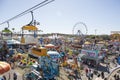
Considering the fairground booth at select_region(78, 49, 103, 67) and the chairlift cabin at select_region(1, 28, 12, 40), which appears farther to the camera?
the chairlift cabin at select_region(1, 28, 12, 40)

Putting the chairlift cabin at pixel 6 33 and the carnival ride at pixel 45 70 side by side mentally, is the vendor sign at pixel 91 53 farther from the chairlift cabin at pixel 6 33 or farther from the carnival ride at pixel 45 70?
the chairlift cabin at pixel 6 33

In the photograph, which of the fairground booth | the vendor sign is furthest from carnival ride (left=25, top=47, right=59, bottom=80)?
the vendor sign

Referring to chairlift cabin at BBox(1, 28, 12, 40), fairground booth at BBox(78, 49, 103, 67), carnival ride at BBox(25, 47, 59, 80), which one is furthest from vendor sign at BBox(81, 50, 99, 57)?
chairlift cabin at BBox(1, 28, 12, 40)

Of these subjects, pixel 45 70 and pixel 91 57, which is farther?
pixel 91 57

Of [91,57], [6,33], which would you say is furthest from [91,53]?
[6,33]

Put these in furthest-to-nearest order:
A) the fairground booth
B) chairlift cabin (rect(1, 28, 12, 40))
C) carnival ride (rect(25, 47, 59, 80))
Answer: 1. chairlift cabin (rect(1, 28, 12, 40))
2. the fairground booth
3. carnival ride (rect(25, 47, 59, 80))

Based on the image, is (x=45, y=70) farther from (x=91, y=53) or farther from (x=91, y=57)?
(x=91, y=53)

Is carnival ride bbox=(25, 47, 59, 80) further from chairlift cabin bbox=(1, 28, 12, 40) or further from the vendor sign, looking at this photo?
chairlift cabin bbox=(1, 28, 12, 40)

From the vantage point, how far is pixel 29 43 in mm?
47438

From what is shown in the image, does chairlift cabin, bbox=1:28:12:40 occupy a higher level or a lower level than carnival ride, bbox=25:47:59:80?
higher

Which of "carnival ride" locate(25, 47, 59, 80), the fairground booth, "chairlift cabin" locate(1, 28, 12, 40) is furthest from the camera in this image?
"chairlift cabin" locate(1, 28, 12, 40)

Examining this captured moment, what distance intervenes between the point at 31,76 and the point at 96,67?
50.0ft

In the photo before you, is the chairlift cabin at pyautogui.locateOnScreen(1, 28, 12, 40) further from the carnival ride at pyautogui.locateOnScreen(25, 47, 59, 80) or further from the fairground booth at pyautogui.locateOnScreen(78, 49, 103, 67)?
the carnival ride at pyautogui.locateOnScreen(25, 47, 59, 80)

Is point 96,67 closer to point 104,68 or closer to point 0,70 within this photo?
point 104,68
